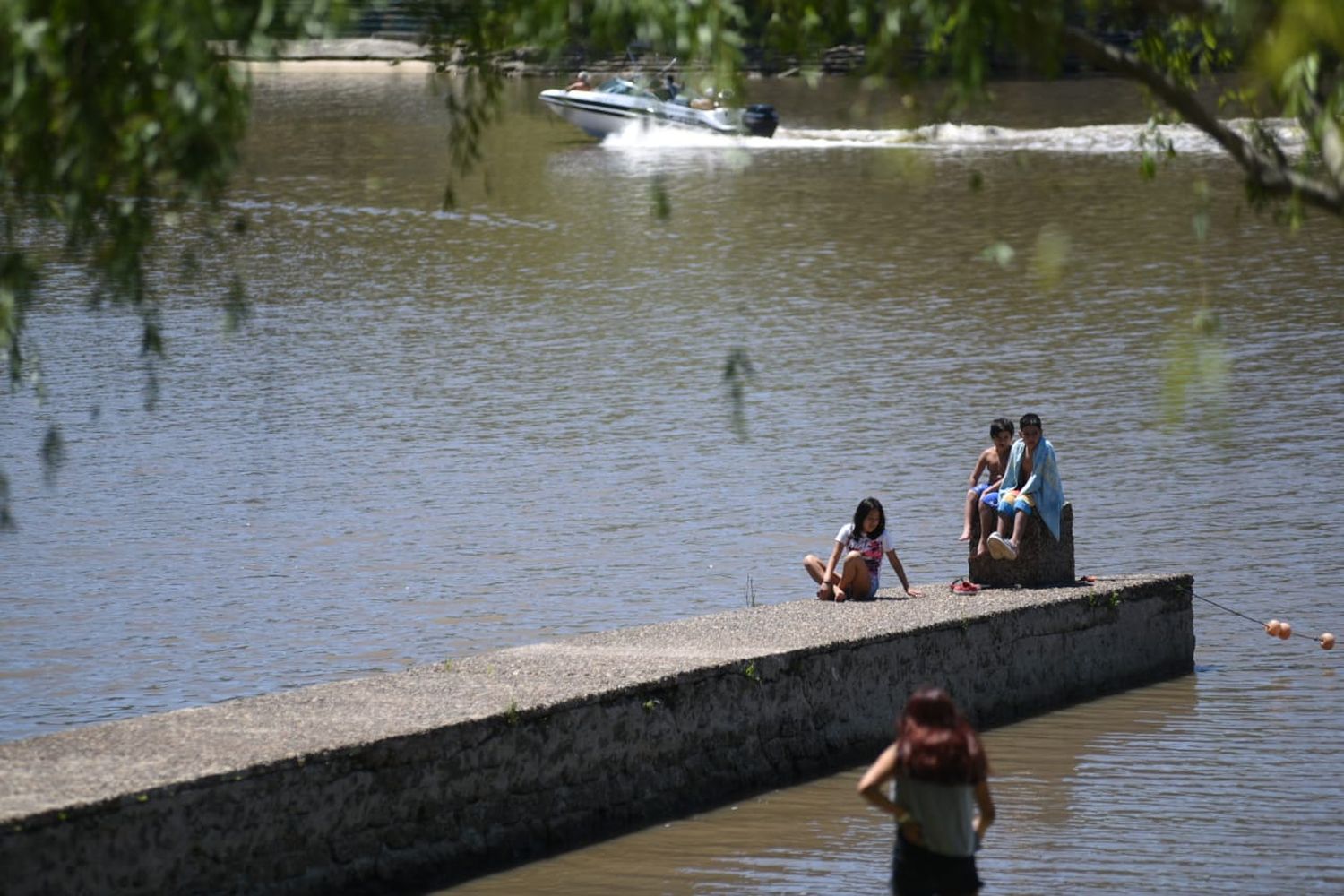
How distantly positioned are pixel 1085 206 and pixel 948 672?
90.9 feet

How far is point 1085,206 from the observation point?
129 ft

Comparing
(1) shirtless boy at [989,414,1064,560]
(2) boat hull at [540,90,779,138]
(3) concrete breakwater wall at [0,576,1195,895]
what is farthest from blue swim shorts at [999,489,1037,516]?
(2) boat hull at [540,90,779,138]

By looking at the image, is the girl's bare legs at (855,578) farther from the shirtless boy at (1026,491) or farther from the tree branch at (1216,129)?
the tree branch at (1216,129)

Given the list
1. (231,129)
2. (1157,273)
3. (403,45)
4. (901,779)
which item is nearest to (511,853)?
(901,779)

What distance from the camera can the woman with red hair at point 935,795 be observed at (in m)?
7.54

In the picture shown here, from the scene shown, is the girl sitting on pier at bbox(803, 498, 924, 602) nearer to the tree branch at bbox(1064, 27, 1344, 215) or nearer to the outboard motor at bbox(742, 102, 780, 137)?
the tree branch at bbox(1064, 27, 1344, 215)

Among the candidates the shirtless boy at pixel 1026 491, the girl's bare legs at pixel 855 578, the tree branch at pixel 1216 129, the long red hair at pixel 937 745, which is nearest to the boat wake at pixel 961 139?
the shirtless boy at pixel 1026 491

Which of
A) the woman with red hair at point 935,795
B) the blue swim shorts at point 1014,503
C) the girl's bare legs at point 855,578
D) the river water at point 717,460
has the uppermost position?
the woman with red hair at point 935,795

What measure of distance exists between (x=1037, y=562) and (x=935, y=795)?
6.94m

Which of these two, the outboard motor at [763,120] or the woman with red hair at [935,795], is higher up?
the woman with red hair at [935,795]

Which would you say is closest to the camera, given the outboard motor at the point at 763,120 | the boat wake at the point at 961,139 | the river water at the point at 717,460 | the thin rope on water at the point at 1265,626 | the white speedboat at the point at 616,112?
the river water at the point at 717,460

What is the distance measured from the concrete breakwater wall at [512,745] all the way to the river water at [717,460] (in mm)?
300

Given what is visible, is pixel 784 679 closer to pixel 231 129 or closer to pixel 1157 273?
pixel 231 129

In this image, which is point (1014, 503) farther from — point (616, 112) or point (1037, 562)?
point (616, 112)
